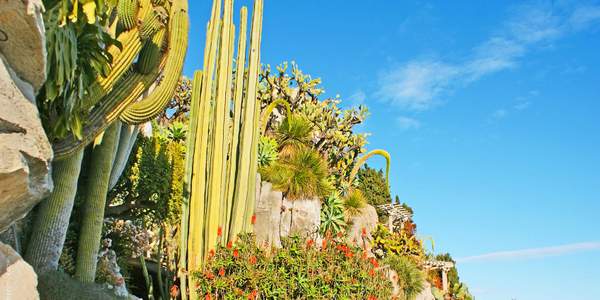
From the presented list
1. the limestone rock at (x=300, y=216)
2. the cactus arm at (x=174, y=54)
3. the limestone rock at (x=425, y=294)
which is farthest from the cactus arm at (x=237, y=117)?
the limestone rock at (x=425, y=294)

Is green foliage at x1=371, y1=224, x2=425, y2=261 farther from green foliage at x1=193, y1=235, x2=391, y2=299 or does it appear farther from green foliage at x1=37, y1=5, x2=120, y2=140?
green foliage at x1=37, y1=5, x2=120, y2=140

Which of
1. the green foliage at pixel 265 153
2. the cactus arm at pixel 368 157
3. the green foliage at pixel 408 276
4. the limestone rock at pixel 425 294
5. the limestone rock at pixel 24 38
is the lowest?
the limestone rock at pixel 425 294

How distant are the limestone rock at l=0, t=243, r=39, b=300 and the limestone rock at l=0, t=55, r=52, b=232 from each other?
248mm

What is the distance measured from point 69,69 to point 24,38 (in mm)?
879

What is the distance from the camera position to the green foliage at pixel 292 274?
8.26 meters

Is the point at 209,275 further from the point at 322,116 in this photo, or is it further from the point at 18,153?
the point at 322,116

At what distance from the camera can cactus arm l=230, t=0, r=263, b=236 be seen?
9.52 m

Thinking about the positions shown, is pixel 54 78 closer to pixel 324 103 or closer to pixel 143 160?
pixel 143 160

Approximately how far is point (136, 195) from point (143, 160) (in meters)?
0.68

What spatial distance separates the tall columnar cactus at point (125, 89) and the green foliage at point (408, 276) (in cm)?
980

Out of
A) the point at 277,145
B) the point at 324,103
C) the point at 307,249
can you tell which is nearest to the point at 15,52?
the point at 307,249

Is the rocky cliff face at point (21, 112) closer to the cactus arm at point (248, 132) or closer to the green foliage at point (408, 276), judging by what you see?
the cactus arm at point (248, 132)

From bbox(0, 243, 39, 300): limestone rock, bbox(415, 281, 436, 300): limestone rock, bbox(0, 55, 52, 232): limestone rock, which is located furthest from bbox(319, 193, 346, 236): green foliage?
bbox(0, 55, 52, 232): limestone rock

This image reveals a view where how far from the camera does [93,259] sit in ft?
26.4
